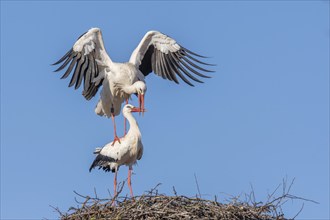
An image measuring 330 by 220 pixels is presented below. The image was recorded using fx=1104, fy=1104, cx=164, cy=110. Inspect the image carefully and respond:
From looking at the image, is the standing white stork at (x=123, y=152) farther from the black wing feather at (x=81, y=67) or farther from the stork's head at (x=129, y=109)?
the black wing feather at (x=81, y=67)

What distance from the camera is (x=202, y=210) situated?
11.2 metres

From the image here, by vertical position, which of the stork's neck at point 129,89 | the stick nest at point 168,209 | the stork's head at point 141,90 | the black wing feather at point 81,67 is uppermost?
the black wing feather at point 81,67

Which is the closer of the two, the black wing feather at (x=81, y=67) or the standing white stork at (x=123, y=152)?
the standing white stork at (x=123, y=152)

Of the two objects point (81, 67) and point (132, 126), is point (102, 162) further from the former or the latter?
point (81, 67)

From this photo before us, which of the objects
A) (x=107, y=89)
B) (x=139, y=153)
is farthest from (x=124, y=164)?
(x=107, y=89)

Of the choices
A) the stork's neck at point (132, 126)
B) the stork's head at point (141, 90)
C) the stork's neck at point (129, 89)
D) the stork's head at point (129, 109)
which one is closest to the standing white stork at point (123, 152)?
the stork's neck at point (132, 126)

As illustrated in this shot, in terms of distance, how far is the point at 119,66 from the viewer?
1443 centimetres

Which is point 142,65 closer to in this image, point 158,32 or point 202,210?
point 158,32

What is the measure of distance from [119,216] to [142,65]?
4595 mm

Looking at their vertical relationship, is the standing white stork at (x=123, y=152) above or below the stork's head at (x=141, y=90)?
below

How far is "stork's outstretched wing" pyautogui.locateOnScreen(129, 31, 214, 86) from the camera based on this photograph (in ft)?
49.4

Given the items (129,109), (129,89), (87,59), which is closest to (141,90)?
(129,89)

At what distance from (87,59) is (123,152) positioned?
2194 mm

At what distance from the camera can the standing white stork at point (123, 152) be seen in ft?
42.0
